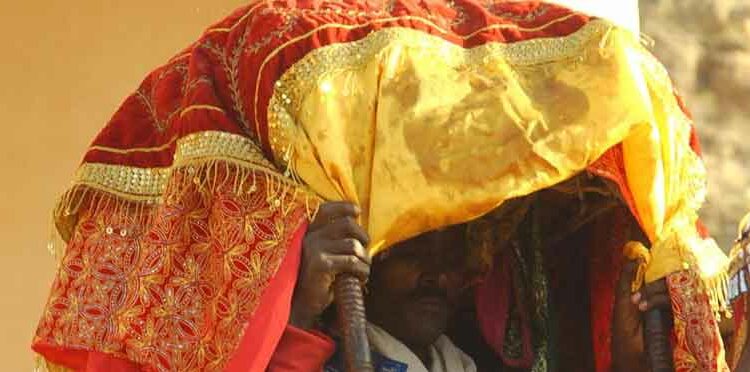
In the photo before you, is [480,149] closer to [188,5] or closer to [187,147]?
[187,147]

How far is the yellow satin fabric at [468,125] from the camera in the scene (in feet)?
9.35

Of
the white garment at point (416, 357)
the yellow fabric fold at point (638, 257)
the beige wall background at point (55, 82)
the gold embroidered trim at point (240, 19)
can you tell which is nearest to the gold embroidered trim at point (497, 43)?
A: the gold embroidered trim at point (240, 19)

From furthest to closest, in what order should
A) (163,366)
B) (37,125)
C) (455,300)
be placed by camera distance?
(37,125)
(455,300)
(163,366)

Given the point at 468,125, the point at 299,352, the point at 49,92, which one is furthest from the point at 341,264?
the point at 49,92

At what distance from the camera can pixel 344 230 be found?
9.18 ft

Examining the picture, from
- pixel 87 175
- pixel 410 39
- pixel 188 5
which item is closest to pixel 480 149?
pixel 410 39

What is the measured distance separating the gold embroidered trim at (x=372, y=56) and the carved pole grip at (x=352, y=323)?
0.21 meters

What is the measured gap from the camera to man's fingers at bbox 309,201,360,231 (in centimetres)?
281

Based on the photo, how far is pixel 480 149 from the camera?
2887 millimetres

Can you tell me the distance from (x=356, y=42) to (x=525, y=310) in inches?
26.5

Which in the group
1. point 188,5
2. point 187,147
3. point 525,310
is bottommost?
point 525,310

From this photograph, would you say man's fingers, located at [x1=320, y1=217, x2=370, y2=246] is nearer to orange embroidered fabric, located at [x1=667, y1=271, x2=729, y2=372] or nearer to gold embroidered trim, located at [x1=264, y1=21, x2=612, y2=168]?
gold embroidered trim, located at [x1=264, y1=21, x2=612, y2=168]

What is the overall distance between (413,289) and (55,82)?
133 cm

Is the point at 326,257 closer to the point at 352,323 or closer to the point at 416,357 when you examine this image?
the point at 352,323
